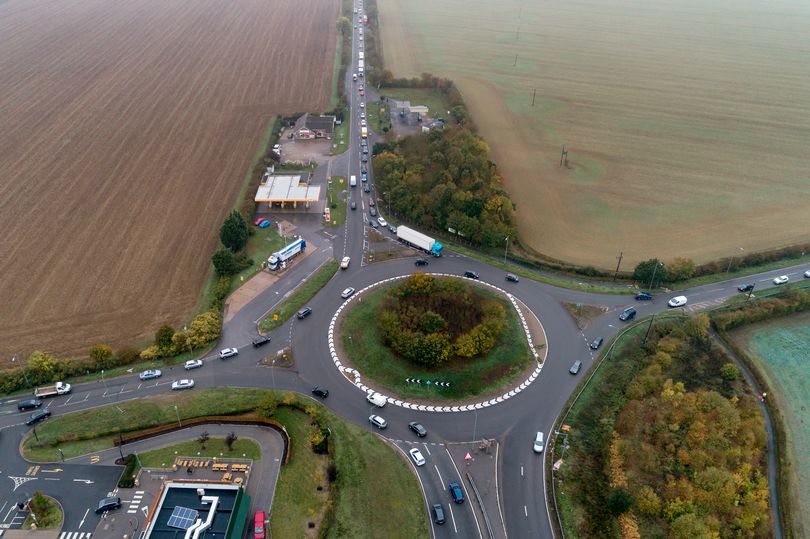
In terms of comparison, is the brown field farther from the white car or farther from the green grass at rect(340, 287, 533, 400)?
the white car

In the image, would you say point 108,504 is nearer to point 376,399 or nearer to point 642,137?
point 376,399

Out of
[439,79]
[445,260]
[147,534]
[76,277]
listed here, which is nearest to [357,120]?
[439,79]

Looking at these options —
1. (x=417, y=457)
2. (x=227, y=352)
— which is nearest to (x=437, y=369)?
(x=417, y=457)

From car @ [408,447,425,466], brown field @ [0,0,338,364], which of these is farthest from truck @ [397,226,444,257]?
car @ [408,447,425,466]

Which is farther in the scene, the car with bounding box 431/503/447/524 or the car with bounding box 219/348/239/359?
the car with bounding box 219/348/239/359

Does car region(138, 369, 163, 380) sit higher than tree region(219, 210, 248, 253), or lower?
lower

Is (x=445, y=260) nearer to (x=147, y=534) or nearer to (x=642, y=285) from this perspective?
(x=642, y=285)
